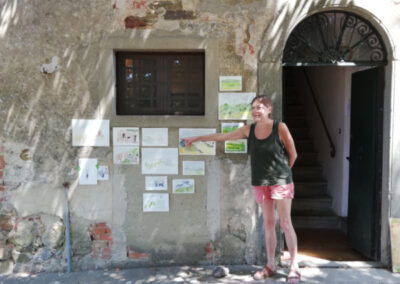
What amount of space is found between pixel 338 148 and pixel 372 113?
156 centimetres

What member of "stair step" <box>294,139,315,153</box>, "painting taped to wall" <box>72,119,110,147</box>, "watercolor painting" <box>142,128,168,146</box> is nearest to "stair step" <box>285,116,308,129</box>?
"stair step" <box>294,139,315,153</box>

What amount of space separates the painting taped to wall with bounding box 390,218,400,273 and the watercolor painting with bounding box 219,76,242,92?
2393mm

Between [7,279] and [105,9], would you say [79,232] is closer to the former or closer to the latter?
[7,279]

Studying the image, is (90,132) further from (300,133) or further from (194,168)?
(300,133)

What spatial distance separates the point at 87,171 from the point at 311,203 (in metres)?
3.76

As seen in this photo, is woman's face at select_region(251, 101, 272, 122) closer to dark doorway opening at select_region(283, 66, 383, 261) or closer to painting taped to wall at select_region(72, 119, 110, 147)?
dark doorway opening at select_region(283, 66, 383, 261)

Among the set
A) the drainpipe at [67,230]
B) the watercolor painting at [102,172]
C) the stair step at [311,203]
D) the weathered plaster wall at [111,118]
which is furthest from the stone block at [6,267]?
the stair step at [311,203]

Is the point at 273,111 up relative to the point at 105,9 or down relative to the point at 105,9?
down

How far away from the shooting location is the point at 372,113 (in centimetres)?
405

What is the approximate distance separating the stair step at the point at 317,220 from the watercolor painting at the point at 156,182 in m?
2.57

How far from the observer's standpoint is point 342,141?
5.36 metres

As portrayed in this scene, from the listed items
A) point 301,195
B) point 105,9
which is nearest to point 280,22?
point 105,9

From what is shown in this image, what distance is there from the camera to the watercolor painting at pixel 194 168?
390 cm

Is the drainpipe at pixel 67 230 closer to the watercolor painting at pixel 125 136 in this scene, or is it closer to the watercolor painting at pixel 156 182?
the watercolor painting at pixel 125 136
